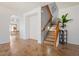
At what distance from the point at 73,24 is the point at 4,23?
1.33 m

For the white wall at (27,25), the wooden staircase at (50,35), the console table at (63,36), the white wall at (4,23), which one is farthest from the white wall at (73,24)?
the white wall at (4,23)

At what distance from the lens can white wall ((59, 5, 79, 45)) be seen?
7.14ft

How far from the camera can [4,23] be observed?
2195 mm


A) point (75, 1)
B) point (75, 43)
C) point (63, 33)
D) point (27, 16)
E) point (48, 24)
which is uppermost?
point (75, 1)

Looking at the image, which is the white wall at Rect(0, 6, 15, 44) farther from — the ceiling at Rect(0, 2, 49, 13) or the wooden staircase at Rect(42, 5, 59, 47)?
the wooden staircase at Rect(42, 5, 59, 47)

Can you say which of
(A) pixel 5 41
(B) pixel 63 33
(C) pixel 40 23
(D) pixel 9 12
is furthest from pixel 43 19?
(A) pixel 5 41

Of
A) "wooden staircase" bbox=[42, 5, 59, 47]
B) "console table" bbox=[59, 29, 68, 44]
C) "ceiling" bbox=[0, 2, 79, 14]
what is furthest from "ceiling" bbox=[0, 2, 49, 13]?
"console table" bbox=[59, 29, 68, 44]

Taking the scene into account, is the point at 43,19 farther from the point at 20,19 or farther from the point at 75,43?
the point at 75,43

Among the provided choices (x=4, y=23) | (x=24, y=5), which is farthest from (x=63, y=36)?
(x=4, y=23)

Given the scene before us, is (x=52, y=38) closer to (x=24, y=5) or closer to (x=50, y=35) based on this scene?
(x=50, y=35)

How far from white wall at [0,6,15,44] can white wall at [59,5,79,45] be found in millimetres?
1014

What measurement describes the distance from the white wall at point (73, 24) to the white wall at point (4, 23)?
1014mm

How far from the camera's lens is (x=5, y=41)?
217 centimetres

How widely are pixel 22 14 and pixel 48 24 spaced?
55cm
